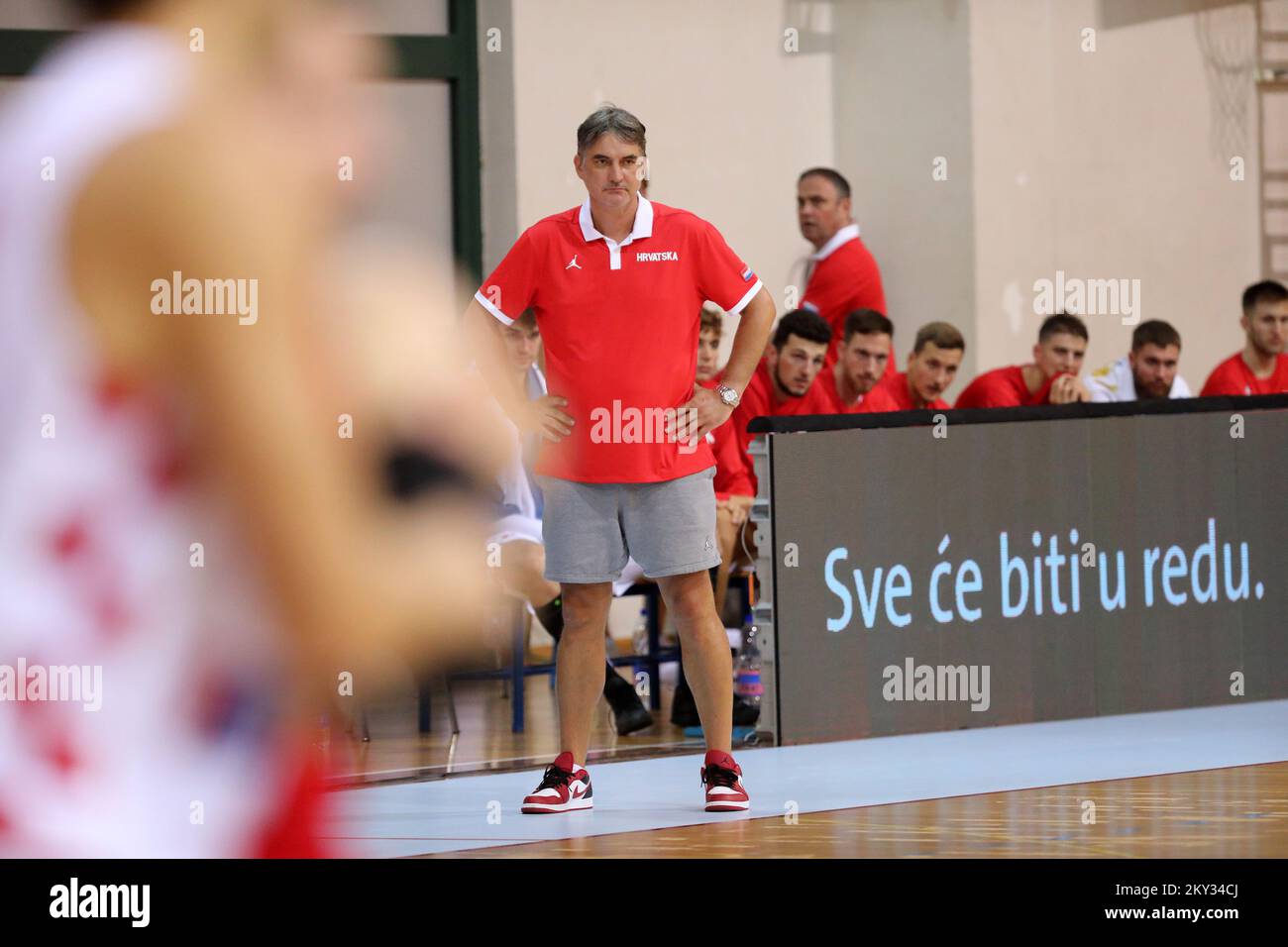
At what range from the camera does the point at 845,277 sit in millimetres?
9633

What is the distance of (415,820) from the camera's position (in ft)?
18.6

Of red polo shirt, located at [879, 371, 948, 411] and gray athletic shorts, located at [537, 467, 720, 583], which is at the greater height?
red polo shirt, located at [879, 371, 948, 411]

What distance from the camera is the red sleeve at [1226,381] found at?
9.37 metres

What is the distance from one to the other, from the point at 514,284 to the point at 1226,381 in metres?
4.83

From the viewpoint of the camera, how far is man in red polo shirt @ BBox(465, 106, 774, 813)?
5.68m

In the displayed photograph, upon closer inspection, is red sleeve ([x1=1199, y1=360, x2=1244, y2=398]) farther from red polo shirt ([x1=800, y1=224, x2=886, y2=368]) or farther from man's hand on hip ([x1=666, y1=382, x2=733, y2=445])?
man's hand on hip ([x1=666, y1=382, x2=733, y2=445])

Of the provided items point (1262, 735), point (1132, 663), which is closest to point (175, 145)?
point (1262, 735)

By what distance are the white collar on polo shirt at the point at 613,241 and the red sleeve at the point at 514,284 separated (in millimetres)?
168

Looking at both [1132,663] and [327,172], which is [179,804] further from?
[1132,663]

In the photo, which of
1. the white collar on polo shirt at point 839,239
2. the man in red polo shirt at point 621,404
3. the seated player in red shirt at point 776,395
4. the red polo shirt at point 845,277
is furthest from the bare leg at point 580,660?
the white collar on polo shirt at point 839,239

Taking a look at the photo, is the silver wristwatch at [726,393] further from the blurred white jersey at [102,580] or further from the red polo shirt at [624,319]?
the blurred white jersey at [102,580]

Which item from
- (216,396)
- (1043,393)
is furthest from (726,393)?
(216,396)

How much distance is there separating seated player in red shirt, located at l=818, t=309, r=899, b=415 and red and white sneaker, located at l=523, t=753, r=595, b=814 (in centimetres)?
280

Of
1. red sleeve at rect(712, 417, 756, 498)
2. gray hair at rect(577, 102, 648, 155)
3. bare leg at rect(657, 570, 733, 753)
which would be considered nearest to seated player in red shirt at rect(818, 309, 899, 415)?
red sleeve at rect(712, 417, 756, 498)
